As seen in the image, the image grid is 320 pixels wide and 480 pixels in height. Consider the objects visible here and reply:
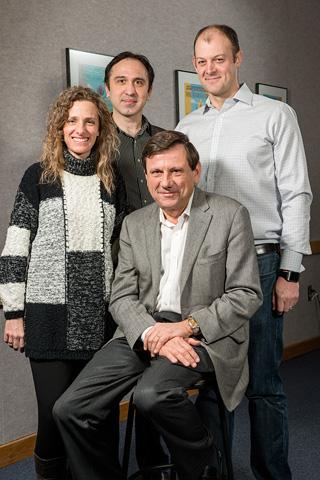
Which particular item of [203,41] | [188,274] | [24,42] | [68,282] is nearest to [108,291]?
[68,282]

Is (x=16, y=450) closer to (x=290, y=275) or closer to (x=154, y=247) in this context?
(x=154, y=247)

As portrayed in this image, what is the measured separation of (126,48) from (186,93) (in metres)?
0.55

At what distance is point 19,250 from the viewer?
7.03 ft

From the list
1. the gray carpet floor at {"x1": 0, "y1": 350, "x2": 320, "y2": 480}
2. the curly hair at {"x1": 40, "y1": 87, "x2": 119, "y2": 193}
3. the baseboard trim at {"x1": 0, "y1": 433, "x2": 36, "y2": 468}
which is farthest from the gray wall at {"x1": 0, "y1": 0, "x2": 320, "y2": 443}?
the curly hair at {"x1": 40, "y1": 87, "x2": 119, "y2": 193}

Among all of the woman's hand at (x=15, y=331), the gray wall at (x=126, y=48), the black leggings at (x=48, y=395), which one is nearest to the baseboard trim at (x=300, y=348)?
the gray wall at (x=126, y=48)

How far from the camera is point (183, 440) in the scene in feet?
6.55

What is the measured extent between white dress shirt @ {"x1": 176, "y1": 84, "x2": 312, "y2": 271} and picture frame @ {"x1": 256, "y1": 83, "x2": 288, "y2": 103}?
2071mm

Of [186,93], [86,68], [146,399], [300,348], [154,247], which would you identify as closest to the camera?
[146,399]

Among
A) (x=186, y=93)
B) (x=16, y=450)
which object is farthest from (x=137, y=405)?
(x=186, y=93)

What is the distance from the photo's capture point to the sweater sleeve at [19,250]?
2141mm

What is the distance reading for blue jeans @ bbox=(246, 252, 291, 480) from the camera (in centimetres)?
235

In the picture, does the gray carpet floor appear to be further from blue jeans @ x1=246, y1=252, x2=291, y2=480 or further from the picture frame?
the picture frame

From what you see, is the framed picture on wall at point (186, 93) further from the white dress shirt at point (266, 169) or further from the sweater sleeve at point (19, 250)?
the sweater sleeve at point (19, 250)

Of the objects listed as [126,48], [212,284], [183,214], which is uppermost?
[126,48]
